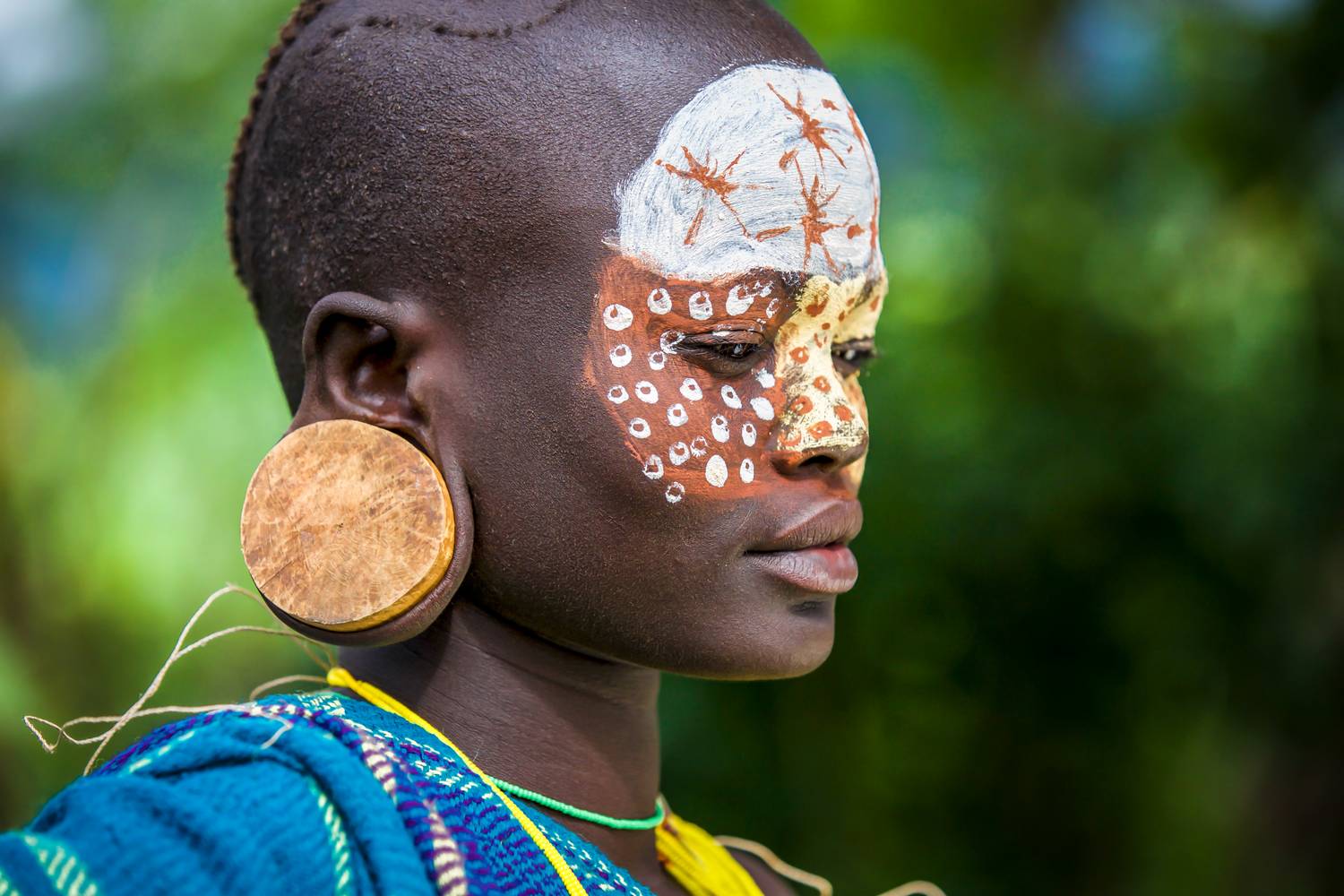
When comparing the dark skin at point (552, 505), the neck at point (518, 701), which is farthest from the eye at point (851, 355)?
the neck at point (518, 701)

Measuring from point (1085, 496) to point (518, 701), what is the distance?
295 centimetres

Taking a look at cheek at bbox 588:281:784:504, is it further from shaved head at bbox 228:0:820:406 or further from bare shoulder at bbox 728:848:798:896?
bare shoulder at bbox 728:848:798:896

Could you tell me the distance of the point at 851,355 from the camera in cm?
183

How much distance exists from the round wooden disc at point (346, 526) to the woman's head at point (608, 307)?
0.22ft

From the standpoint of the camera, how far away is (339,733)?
1452 millimetres

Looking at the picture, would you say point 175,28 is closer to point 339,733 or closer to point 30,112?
point 30,112

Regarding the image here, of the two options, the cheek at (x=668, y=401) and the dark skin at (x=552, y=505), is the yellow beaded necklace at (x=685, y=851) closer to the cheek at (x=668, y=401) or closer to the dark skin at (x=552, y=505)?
the dark skin at (x=552, y=505)

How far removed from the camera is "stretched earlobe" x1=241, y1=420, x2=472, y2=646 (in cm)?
156

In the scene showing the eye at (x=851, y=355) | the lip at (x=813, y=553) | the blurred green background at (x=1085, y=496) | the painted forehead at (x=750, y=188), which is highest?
the painted forehead at (x=750, y=188)

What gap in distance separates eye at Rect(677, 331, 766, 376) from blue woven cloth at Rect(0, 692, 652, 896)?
0.56 m

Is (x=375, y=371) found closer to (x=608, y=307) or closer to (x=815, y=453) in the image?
(x=608, y=307)

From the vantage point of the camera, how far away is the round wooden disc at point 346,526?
156cm

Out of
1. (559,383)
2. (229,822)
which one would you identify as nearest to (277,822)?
(229,822)

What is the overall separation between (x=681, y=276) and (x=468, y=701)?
60 cm
